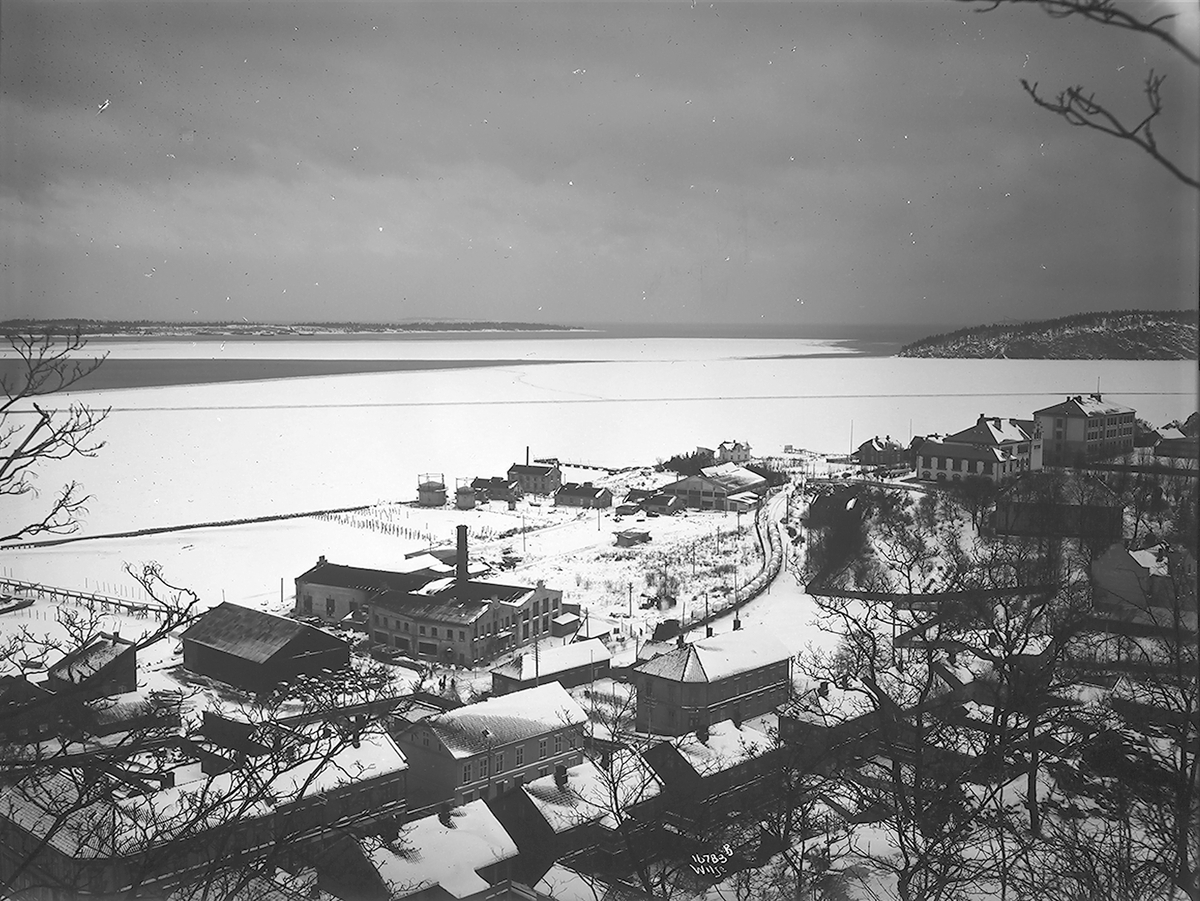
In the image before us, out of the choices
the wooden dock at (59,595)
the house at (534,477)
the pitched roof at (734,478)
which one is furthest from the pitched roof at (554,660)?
the pitched roof at (734,478)

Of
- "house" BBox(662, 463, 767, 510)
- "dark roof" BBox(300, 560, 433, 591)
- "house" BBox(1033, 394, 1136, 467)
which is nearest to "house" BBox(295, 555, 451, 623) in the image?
"dark roof" BBox(300, 560, 433, 591)

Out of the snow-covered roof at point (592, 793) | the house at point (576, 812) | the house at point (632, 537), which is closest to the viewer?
the house at point (576, 812)

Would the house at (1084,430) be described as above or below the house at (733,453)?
above

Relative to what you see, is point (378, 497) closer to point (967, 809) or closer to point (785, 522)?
point (785, 522)

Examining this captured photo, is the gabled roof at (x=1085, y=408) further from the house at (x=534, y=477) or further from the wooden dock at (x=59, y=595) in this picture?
the wooden dock at (x=59, y=595)

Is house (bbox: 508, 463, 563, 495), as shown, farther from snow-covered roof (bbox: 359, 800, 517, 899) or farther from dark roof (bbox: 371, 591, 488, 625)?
snow-covered roof (bbox: 359, 800, 517, 899)

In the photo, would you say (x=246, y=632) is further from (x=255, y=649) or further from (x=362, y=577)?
(x=362, y=577)
